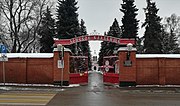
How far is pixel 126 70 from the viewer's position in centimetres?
2638

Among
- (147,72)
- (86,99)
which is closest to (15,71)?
(147,72)

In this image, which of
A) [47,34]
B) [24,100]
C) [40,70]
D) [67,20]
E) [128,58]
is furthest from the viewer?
[47,34]

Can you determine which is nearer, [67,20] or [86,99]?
[86,99]

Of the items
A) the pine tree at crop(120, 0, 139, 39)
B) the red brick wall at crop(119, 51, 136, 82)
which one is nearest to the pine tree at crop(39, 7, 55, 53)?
the pine tree at crop(120, 0, 139, 39)

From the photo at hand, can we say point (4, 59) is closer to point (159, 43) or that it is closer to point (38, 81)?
point (38, 81)

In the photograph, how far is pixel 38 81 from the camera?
27.3 m

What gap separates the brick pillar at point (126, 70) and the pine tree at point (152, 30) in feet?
101

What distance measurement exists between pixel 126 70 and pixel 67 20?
2650 centimetres

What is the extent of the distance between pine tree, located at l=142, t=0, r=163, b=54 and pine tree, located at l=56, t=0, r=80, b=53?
13.6 meters

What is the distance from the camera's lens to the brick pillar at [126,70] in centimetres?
2633

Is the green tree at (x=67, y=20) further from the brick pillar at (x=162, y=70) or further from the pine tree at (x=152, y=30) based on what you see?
the brick pillar at (x=162, y=70)

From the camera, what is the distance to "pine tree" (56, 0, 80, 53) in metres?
50.3

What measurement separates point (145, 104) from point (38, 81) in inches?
538

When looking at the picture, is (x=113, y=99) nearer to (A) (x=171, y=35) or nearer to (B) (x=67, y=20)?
(B) (x=67, y=20)
